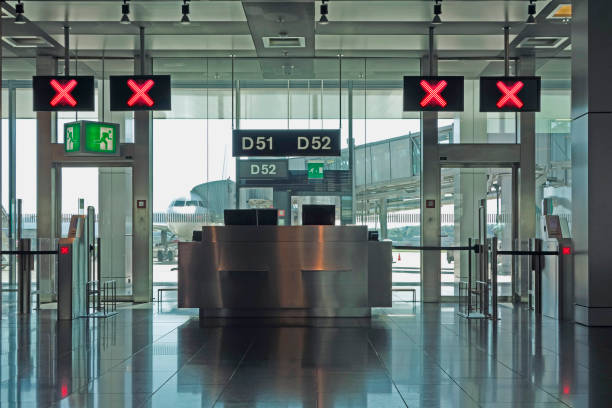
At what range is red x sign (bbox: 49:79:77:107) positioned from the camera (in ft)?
31.6

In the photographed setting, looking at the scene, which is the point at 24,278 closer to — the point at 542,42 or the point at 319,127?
the point at 319,127

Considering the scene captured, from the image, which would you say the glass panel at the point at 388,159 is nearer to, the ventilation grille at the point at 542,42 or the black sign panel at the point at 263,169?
the black sign panel at the point at 263,169

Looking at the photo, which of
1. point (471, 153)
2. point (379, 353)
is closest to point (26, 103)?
point (471, 153)

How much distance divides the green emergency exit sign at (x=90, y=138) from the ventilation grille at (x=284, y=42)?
3.26 meters

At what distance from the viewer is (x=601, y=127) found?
8.55m

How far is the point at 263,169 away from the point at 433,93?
415 cm

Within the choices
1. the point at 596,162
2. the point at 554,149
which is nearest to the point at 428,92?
the point at 596,162

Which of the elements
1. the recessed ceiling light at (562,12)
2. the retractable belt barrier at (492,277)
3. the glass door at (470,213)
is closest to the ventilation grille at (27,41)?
the glass door at (470,213)

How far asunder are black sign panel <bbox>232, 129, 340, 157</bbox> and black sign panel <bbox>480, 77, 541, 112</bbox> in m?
2.32

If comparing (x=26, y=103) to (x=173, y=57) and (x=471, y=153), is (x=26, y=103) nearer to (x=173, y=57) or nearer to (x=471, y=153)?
(x=173, y=57)

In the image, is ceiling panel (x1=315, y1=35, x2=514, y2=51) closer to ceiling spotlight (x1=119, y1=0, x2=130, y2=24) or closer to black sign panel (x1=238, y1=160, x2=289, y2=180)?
black sign panel (x1=238, y1=160, x2=289, y2=180)

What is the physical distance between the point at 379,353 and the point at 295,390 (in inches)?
74.1

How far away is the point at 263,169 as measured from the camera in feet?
42.1

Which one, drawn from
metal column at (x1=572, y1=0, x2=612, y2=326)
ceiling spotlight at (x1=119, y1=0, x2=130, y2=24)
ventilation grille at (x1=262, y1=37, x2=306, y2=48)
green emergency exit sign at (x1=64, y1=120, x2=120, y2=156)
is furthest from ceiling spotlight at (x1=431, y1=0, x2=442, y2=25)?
green emergency exit sign at (x1=64, y1=120, x2=120, y2=156)
